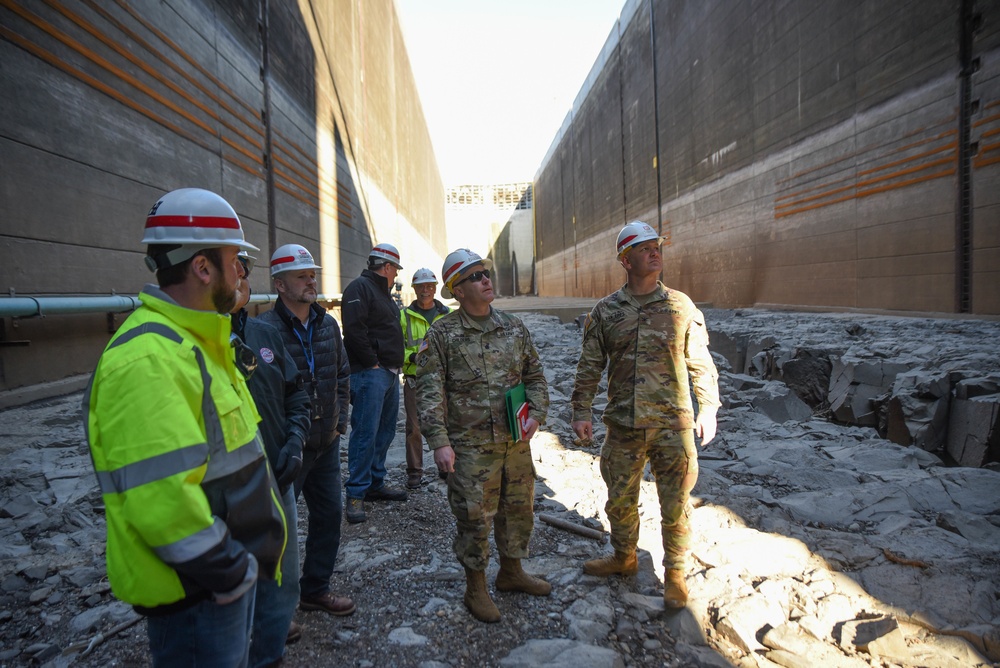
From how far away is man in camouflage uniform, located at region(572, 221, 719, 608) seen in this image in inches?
109

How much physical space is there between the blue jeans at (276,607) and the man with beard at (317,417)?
0.59 m

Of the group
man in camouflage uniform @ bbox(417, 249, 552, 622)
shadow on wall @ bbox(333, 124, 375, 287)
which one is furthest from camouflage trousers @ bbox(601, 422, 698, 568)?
shadow on wall @ bbox(333, 124, 375, 287)

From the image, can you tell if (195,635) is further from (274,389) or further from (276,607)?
(274,389)

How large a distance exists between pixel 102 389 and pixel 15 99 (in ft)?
13.8

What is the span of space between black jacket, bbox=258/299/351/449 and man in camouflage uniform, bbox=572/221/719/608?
4.25ft

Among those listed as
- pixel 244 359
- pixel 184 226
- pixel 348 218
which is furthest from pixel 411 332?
pixel 348 218

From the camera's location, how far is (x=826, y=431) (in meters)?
5.33

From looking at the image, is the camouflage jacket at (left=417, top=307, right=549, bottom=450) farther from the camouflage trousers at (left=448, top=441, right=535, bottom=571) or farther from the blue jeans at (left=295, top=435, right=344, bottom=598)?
the blue jeans at (left=295, top=435, right=344, bottom=598)

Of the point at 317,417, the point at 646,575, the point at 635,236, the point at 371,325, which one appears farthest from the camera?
the point at 371,325

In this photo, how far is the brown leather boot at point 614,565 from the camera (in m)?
2.99

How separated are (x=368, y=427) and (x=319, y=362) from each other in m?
1.29

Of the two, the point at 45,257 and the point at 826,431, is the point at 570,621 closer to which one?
the point at 826,431

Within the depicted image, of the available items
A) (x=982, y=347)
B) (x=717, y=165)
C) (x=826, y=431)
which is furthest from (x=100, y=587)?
(x=717, y=165)

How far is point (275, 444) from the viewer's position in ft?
6.79
